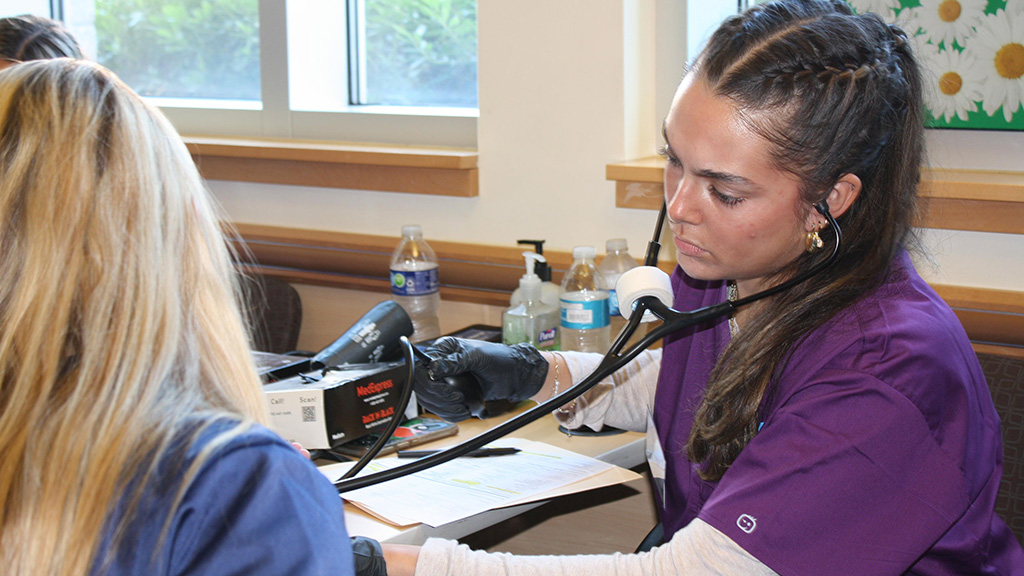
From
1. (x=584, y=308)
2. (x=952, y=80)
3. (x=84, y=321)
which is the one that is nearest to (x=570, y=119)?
→ (x=584, y=308)

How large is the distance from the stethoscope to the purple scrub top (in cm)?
9

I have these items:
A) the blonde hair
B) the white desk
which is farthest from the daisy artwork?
the blonde hair

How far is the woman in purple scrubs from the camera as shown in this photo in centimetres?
87

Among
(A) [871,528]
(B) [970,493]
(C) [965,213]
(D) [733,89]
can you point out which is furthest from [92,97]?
(C) [965,213]

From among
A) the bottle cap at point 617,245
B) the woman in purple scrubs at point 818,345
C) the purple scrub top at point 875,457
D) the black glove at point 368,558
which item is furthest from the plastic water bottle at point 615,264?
the black glove at point 368,558

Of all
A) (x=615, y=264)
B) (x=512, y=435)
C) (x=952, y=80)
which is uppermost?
(x=952, y=80)

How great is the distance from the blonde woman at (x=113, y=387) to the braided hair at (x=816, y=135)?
54 centimetres

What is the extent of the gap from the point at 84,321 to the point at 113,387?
5 centimetres

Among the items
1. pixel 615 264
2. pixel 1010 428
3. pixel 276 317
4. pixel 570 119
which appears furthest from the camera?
pixel 276 317

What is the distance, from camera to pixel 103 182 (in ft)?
2.22

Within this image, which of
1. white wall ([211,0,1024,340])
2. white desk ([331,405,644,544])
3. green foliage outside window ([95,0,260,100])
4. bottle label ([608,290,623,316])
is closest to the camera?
white desk ([331,405,644,544])

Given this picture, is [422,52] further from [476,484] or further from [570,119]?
[476,484]

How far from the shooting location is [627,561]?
0.97 metres

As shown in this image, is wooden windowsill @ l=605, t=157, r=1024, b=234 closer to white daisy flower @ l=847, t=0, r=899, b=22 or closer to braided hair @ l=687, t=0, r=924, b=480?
white daisy flower @ l=847, t=0, r=899, b=22
